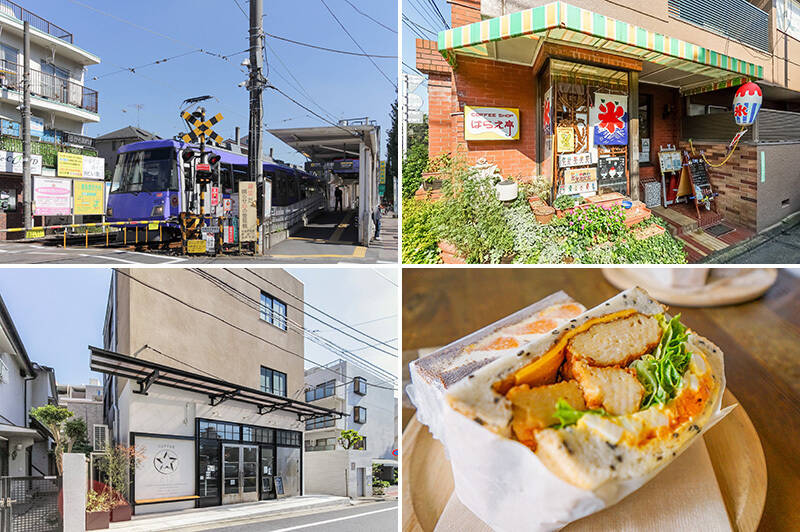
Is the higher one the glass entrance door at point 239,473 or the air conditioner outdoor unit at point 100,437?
the air conditioner outdoor unit at point 100,437

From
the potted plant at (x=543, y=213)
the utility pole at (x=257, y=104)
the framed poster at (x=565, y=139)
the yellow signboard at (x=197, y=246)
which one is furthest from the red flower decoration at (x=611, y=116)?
the yellow signboard at (x=197, y=246)

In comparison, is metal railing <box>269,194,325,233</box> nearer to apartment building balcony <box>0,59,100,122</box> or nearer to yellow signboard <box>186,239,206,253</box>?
yellow signboard <box>186,239,206,253</box>

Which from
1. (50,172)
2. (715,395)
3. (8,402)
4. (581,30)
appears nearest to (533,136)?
(581,30)

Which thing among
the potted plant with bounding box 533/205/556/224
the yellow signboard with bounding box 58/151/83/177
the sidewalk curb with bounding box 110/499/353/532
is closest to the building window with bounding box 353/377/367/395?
the sidewalk curb with bounding box 110/499/353/532

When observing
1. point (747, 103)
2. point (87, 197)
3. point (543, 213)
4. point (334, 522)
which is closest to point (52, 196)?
point (87, 197)

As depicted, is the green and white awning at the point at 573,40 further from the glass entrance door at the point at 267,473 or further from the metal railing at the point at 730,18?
the glass entrance door at the point at 267,473

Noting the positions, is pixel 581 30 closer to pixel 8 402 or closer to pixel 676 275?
pixel 676 275
